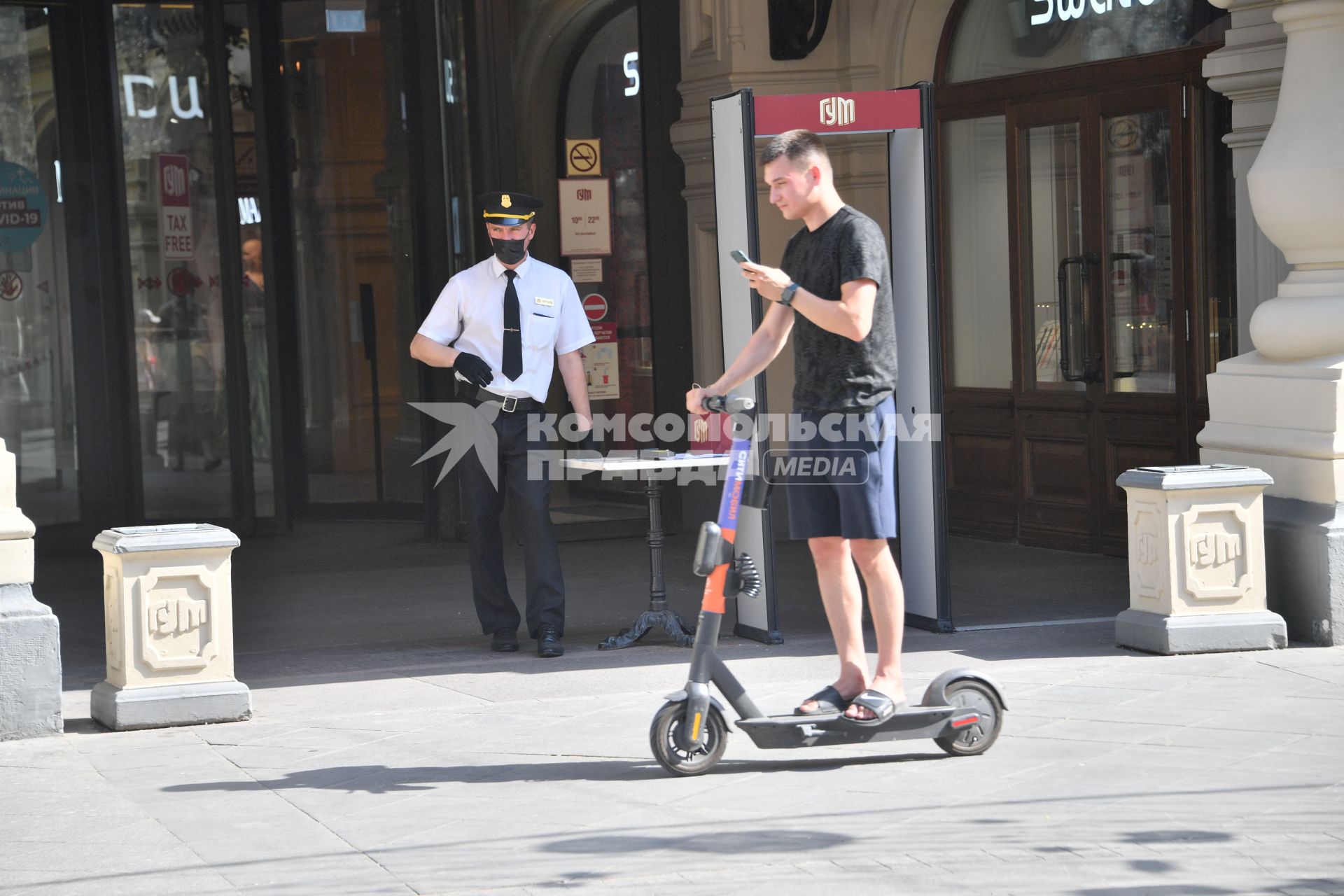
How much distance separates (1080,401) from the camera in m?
9.09

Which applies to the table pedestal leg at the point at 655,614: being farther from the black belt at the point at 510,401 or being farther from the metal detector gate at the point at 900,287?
the black belt at the point at 510,401

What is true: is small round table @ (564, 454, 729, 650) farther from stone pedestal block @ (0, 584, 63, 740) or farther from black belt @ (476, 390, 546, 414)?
stone pedestal block @ (0, 584, 63, 740)

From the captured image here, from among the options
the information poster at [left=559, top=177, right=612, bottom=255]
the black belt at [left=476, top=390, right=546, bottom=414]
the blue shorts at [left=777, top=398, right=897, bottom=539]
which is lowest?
the blue shorts at [left=777, top=398, right=897, bottom=539]

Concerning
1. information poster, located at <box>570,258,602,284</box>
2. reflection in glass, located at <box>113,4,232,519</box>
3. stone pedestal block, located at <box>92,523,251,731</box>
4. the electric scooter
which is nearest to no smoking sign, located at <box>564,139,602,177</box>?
information poster, located at <box>570,258,602,284</box>

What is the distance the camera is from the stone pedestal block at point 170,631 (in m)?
5.67

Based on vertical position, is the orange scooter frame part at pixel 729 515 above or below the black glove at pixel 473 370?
below

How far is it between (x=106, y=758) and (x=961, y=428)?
5.85 m

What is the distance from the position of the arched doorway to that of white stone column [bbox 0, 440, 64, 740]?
4.00 metres

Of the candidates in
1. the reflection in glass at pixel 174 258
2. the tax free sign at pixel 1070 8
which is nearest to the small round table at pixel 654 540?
the tax free sign at pixel 1070 8

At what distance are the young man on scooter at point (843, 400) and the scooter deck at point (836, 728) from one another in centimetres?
4

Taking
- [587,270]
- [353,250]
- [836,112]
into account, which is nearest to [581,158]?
[587,270]

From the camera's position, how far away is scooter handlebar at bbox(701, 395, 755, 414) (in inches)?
188

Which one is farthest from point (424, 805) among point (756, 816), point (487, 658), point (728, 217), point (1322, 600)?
point (1322, 600)

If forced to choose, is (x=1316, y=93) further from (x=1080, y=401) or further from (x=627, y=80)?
(x=627, y=80)
